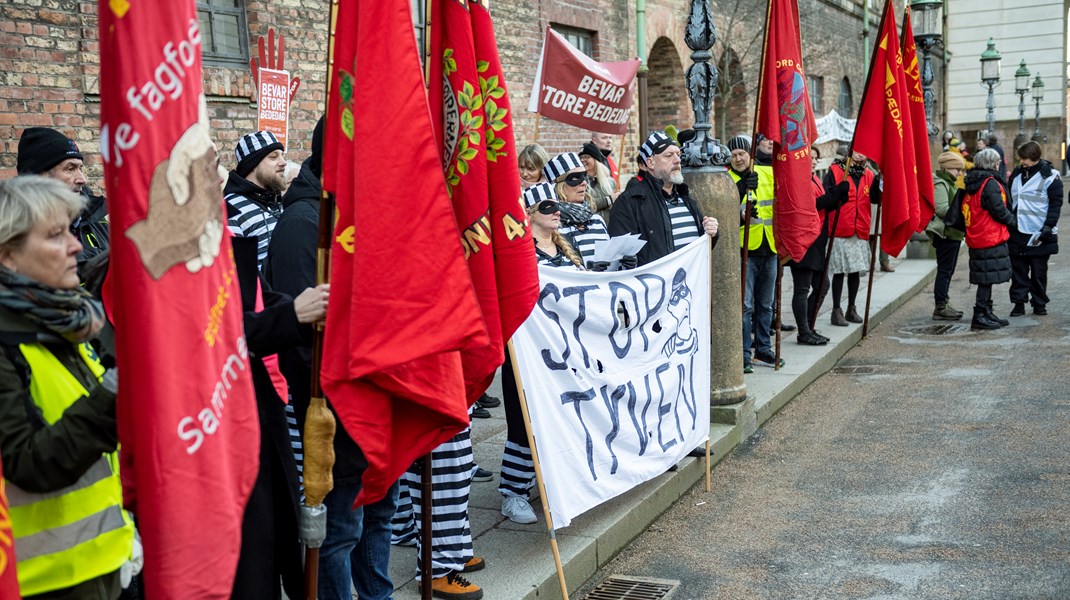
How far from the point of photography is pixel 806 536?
555 cm

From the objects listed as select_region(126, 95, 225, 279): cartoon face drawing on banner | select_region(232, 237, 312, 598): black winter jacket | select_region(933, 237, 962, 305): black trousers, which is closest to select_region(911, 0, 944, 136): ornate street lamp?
select_region(933, 237, 962, 305): black trousers

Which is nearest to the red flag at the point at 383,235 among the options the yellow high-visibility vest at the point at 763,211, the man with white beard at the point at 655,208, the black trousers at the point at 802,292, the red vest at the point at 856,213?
the man with white beard at the point at 655,208

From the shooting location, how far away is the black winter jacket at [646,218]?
6.90 m

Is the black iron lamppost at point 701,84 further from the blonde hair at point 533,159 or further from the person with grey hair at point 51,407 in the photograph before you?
the person with grey hair at point 51,407

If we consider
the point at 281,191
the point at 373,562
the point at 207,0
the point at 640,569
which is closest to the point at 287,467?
the point at 373,562

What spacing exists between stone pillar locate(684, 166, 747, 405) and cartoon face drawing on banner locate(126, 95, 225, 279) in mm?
5415

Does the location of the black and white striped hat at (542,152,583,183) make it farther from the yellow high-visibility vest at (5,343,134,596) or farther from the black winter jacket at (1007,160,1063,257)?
the black winter jacket at (1007,160,1063,257)

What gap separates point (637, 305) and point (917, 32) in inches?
415

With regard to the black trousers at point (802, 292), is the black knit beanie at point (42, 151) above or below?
above

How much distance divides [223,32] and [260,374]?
6304 millimetres

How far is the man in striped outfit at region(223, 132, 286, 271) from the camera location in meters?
4.89

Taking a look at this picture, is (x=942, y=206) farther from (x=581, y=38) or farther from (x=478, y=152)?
(x=478, y=152)

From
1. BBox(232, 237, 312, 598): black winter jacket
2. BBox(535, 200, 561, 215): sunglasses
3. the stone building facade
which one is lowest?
BBox(232, 237, 312, 598): black winter jacket

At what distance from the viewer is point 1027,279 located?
12.0 metres
